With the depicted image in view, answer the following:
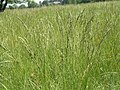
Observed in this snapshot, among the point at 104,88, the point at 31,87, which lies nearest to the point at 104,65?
the point at 104,88

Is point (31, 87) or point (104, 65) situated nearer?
point (31, 87)

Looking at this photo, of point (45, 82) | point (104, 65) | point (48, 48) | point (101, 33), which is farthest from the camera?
point (101, 33)

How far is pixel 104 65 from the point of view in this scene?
7.17 feet

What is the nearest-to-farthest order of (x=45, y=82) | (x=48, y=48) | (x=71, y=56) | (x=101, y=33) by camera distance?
1. (x=45, y=82)
2. (x=71, y=56)
3. (x=48, y=48)
4. (x=101, y=33)

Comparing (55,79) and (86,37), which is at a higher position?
(86,37)

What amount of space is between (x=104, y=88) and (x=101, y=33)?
2.66 feet

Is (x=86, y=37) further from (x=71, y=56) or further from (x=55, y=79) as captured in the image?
(x=55, y=79)

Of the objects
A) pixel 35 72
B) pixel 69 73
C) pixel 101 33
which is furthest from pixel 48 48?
pixel 101 33

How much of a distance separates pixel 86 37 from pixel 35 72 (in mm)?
465

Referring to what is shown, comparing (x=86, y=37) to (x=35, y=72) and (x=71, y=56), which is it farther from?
(x=35, y=72)

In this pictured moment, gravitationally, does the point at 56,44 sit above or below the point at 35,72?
above

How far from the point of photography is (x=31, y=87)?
5.60 feet

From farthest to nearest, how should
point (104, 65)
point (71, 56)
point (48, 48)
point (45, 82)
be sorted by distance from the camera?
point (104, 65) < point (48, 48) < point (71, 56) < point (45, 82)

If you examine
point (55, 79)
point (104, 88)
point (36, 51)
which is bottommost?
point (104, 88)
